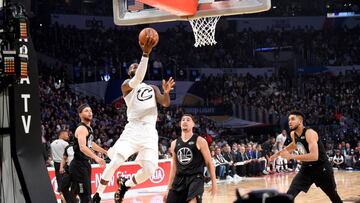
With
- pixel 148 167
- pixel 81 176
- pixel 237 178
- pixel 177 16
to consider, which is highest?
pixel 177 16

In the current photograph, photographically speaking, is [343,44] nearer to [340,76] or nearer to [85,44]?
[340,76]

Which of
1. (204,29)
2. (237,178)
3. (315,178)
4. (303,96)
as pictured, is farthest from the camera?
(303,96)

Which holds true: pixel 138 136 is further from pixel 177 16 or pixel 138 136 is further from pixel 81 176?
pixel 177 16

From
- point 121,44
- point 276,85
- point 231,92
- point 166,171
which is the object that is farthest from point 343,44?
point 166,171

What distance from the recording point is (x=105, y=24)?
26641 mm

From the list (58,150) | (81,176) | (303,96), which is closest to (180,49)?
(303,96)

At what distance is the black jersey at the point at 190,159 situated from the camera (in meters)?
6.28

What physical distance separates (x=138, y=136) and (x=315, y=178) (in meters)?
2.46

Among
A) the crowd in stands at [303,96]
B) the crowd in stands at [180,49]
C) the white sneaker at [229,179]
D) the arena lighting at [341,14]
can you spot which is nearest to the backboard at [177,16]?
the white sneaker at [229,179]

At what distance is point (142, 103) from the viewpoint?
666cm

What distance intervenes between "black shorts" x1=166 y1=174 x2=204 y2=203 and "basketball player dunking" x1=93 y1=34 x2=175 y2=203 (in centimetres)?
41

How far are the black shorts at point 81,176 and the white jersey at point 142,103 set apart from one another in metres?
1.17

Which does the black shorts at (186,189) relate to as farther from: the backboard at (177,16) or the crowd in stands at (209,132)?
the crowd in stands at (209,132)

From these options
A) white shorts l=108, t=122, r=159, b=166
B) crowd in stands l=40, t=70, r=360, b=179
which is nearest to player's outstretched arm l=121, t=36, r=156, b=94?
white shorts l=108, t=122, r=159, b=166
